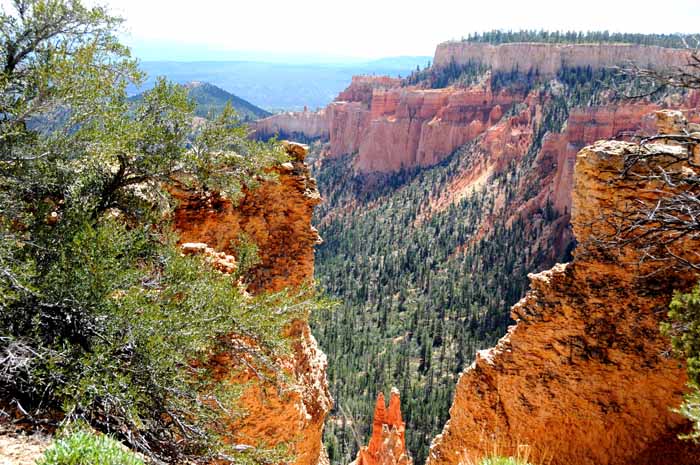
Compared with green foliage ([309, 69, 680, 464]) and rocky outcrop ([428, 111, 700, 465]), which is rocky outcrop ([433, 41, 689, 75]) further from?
rocky outcrop ([428, 111, 700, 465])

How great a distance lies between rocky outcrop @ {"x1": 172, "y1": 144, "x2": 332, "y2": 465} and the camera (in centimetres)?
828

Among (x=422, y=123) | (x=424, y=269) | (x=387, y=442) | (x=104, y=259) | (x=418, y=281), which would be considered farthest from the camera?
(x=422, y=123)

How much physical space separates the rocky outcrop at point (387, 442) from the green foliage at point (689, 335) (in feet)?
26.5

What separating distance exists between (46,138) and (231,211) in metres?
4.03

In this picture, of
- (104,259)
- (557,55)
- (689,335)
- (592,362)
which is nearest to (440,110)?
(557,55)

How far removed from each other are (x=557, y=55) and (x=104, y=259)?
261 feet

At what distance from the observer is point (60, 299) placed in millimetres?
5227

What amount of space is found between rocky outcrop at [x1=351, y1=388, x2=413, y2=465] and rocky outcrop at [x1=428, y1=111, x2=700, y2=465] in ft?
15.7

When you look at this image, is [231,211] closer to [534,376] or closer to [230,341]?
[230,341]

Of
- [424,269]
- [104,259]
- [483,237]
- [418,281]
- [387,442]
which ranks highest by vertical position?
[104,259]

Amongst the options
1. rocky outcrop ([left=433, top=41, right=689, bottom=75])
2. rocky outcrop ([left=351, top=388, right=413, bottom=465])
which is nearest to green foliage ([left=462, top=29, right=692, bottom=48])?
rocky outcrop ([left=433, top=41, right=689, bottom=75])

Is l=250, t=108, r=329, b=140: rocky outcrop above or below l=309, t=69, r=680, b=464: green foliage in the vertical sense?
above

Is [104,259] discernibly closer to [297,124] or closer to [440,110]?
[440,110]

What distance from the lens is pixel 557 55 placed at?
74625 mm
